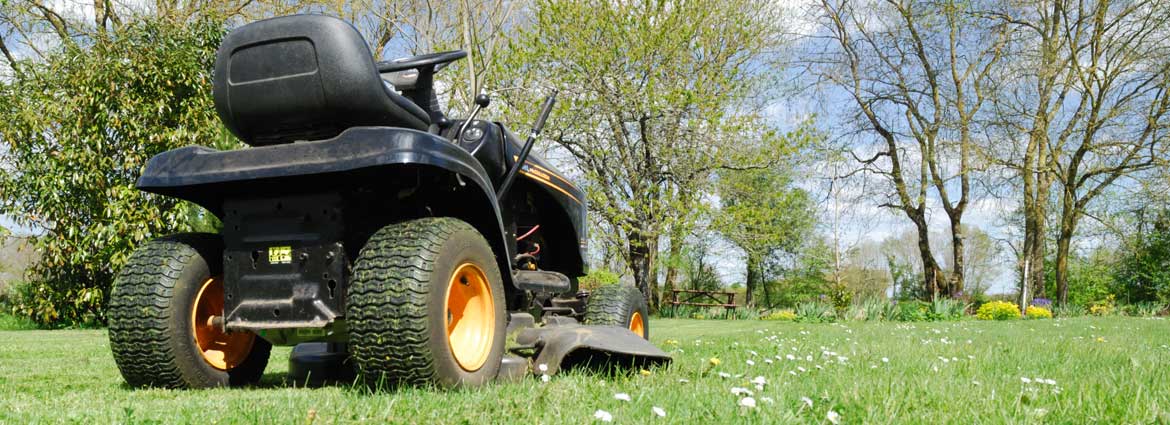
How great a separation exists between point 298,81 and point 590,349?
1.60 metres

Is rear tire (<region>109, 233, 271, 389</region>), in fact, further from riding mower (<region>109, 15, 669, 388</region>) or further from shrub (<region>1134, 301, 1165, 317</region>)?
shrub (<region>1134, 301, 1165, 317</region>)

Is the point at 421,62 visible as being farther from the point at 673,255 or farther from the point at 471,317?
the point at 673,255

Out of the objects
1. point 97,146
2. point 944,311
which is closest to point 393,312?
point 97,146

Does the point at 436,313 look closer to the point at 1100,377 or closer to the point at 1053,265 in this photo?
the point at 1100,377

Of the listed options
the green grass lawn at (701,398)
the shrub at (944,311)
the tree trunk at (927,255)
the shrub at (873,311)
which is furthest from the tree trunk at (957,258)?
the green grass lawn at (701,398)

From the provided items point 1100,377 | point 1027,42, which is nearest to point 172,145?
point 1100,377

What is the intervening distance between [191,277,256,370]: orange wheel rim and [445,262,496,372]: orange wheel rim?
994 mm

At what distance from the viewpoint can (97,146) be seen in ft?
36.7

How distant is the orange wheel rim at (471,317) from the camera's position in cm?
321

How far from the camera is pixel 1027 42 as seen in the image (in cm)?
2231

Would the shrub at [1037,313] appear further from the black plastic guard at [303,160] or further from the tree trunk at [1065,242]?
the black plastic guard at [303,160]

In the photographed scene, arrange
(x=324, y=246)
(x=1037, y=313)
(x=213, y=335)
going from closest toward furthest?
(x=324, y=246) → (x=213, y=335) → (x=1037, y=313)

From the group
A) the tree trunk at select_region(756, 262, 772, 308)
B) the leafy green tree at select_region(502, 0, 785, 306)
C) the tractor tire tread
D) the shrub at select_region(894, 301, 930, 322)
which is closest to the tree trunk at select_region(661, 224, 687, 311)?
the leafy green tree at select_region(502, 0, 785, 306)

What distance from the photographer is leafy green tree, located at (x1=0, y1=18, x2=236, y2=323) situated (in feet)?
36.7
